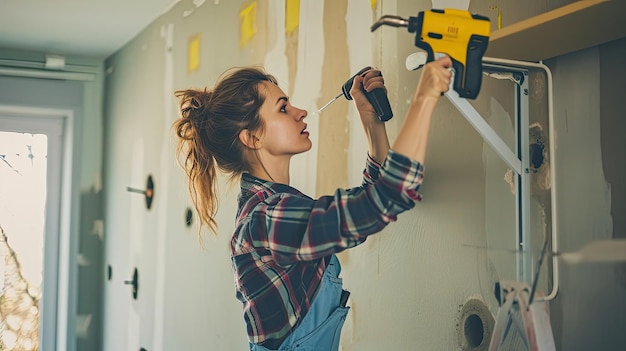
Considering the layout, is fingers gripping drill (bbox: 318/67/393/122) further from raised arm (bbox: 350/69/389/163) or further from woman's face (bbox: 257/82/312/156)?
woman's face (bbox: 257/82/312/156)

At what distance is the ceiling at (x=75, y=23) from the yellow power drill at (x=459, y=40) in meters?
2.30

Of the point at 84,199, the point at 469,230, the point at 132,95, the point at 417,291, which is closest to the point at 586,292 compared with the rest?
the point at 469,230

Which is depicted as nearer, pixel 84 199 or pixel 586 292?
pixel 586 292

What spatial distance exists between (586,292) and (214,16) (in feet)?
6.39

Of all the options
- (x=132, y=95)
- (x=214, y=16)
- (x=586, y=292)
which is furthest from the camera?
(x=132, y=95)

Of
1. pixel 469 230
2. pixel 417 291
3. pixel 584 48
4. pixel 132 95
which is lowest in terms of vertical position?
pixel 417 291

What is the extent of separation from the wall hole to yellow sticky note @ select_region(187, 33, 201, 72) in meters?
1.80

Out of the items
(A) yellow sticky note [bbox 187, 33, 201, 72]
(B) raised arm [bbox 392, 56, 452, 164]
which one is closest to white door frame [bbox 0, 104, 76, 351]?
(A) yellow sticky note [bbox 187, 33, 201, 72]

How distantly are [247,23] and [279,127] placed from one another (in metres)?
0.92

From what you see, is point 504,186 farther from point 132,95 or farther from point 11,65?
point 11,65

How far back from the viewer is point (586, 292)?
117 centimetres

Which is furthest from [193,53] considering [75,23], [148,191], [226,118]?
[226,118]

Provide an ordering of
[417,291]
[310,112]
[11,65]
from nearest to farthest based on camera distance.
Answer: [417,291], [310,112], [11,65]

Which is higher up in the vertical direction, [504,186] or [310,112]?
[310,112]
